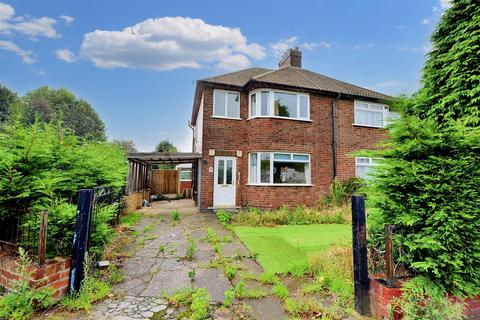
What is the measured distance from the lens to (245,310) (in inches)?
122

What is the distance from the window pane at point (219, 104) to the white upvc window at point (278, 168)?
2.41 m

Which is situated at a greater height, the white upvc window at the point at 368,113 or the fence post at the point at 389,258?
the white upvc window at the point at 368,113

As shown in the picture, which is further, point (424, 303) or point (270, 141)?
point (270, 141)

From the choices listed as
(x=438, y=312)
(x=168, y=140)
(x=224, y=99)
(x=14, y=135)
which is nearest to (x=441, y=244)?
(x=438, y=312)

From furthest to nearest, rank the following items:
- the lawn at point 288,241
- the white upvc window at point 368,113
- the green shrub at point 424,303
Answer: the white upvc window at point 368,113, the lawn at point 288,241, the green shrub at point 424,303

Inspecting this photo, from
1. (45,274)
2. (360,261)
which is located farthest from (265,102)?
(45,274)

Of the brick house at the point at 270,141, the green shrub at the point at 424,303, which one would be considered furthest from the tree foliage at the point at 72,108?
the green shrub at the point at 424,303

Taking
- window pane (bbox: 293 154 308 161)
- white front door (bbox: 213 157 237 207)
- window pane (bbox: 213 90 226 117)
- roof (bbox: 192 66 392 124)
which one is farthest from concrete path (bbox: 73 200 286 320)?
roof (bbox: 192 66 392 124)

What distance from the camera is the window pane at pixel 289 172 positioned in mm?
11172

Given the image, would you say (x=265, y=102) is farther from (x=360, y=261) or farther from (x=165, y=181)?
(x=165, y=181)

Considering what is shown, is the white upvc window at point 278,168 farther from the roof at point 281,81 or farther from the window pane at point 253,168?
the roof at point 281,81

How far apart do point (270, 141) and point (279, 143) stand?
A: 1.44 ft

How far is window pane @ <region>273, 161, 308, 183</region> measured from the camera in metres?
11.2

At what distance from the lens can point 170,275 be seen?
13.8 ft
